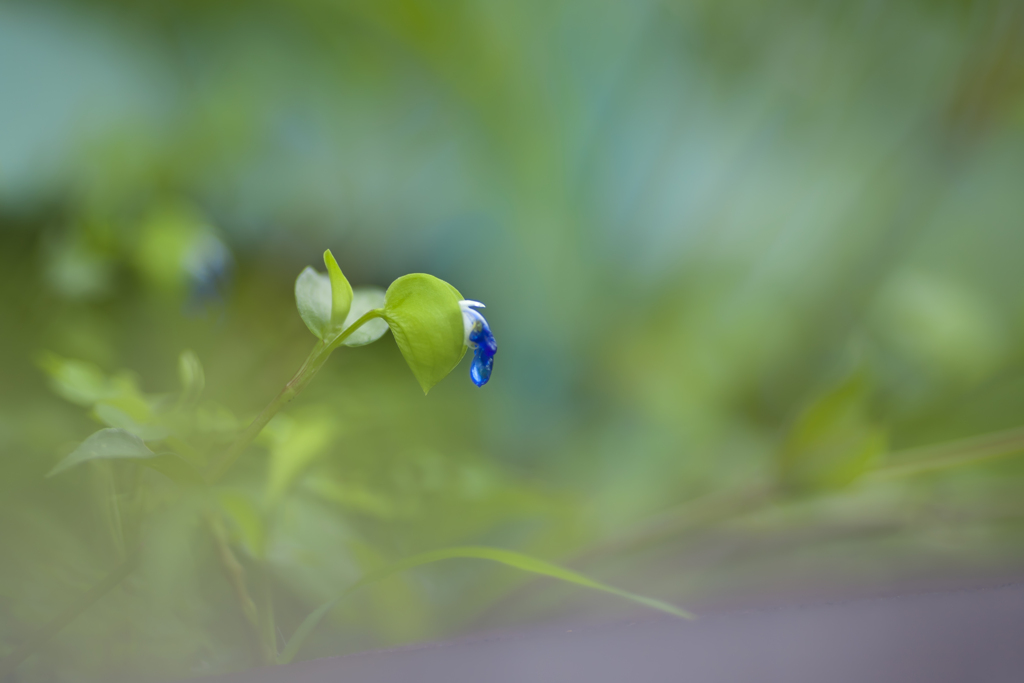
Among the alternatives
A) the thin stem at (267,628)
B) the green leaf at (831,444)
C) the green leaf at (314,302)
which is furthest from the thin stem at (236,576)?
the green leaf at (831,444)

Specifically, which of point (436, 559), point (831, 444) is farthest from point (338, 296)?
point (831, 444)

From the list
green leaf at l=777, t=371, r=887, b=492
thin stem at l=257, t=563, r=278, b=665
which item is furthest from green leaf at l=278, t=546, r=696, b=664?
green leaf at l=777, t=371, r=887, b=492

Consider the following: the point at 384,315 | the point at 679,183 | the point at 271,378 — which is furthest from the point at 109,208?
the point at 679,183

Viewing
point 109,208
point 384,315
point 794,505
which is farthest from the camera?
point 794,505

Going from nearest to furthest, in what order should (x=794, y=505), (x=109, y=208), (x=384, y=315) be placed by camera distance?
(x=384, y=315), (x=109, y=208), (x=794, y=505)

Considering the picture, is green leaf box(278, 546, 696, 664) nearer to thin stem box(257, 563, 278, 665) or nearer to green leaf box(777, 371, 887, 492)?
thin stem box(257, 563, 278, 665)

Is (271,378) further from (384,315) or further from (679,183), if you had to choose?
(679,183)
